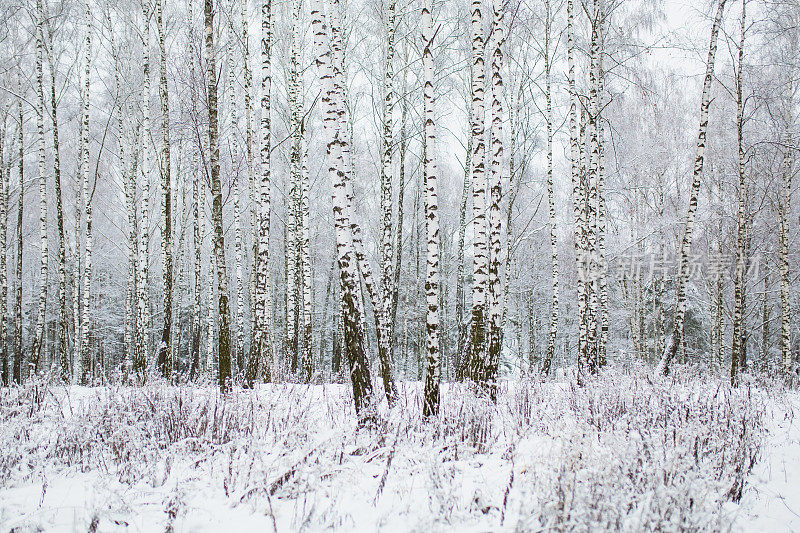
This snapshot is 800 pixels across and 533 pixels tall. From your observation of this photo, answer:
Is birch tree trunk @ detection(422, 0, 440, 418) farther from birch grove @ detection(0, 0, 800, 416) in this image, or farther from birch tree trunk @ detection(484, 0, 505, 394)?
birch tree trunk @ detection(484, 0, 505, 394)

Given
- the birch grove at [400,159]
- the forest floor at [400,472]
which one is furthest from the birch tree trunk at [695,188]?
the forest floor at [400,472]

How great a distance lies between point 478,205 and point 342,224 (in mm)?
1683

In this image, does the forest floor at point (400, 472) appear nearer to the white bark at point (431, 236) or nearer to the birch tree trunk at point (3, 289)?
the white bark at point (431, 236)

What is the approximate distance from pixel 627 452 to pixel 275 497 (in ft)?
8.02

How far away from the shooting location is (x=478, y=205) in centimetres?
538

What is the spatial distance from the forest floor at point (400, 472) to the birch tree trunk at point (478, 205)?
65cm

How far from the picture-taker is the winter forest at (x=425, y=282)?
10.2ft

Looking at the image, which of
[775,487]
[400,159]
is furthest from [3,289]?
[775,487]

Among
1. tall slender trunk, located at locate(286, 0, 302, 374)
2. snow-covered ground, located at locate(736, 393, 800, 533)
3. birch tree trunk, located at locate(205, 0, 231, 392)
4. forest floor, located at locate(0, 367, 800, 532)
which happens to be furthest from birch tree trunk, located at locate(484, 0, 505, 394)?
tall slender trunk, located at locate(286, 0, 302, 374)

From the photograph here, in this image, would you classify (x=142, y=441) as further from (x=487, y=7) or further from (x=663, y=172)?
(x=663, y=172)

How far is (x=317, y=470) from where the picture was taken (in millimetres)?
3066

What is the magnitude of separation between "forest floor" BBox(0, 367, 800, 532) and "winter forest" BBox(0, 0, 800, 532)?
0.09ft

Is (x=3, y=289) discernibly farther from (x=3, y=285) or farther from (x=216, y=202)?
(x=216, y=202)

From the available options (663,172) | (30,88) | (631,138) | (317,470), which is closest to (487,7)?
(631,138)
